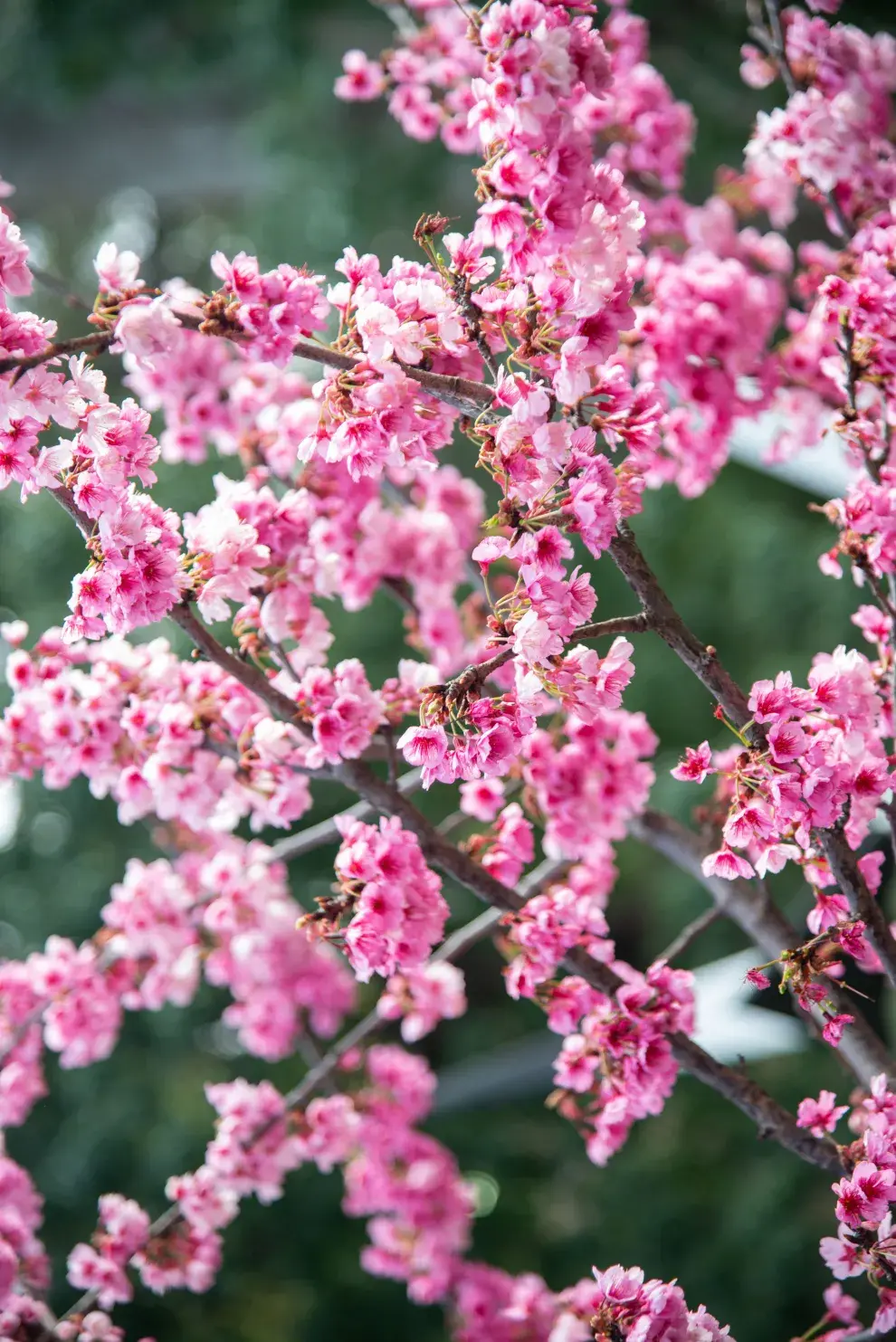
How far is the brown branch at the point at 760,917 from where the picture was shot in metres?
0.90

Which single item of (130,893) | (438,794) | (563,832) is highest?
(563,832)

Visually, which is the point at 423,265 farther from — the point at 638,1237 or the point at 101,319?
the point at 638,1237

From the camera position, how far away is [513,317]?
0.70 m

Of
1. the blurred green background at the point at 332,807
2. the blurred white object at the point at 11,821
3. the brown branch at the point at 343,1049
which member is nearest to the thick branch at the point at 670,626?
the brown branch at the point at 343,1049

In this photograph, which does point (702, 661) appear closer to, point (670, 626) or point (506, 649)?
point (670, 626)

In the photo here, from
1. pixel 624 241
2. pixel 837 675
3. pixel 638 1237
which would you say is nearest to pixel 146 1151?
pixel 638 1237

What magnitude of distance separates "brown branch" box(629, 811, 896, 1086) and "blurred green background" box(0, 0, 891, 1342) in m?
0.84

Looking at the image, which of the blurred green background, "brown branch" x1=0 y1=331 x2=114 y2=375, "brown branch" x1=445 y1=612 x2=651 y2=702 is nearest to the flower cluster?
"brown branch" x1=445 y1=612 x2=651 y2=702

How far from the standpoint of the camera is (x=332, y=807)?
7.39 ft

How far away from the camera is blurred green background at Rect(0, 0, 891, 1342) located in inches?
73.9

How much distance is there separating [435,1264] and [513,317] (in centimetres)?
126

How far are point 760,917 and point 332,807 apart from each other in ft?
4.43

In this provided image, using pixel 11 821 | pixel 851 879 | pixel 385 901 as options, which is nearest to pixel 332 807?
pixel 11 821

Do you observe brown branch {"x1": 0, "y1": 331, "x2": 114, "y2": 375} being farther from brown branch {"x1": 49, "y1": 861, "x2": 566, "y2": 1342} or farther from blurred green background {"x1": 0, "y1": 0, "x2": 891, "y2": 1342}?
blurred green background {"x1": 0, "y1": 0, "x2": 891, "y2": 1342}
